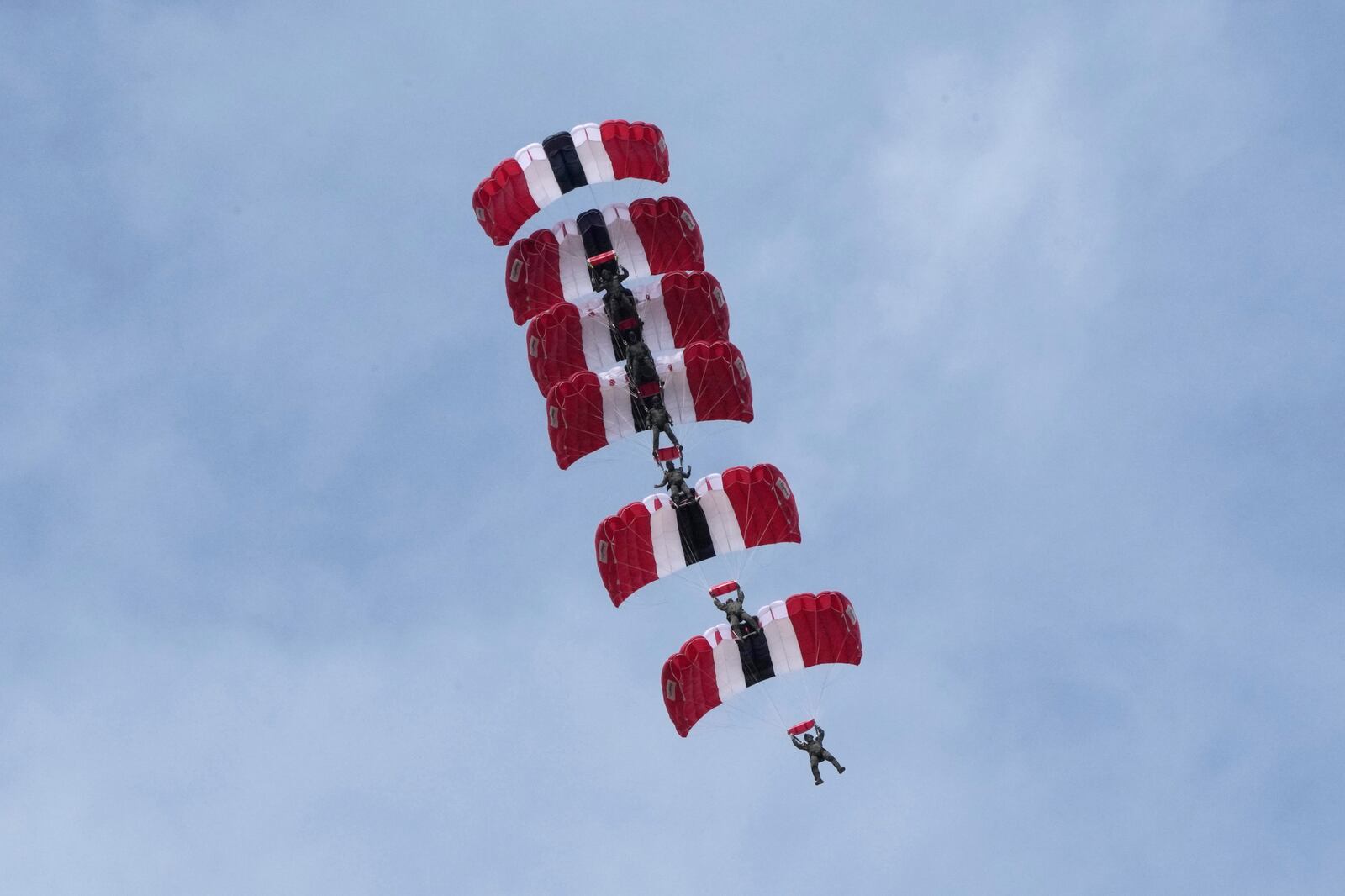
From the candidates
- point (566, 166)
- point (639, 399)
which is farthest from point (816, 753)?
point (566, 166)

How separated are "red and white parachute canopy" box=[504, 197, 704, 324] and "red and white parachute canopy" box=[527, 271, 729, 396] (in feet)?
1.81

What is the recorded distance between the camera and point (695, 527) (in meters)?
40.1

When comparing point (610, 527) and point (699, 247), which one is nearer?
Result: point (610, 527)

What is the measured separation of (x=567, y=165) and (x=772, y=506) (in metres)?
9.31

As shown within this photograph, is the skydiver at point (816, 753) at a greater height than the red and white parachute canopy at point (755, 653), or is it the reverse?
the red and white parachute canopy at point (755, 653)

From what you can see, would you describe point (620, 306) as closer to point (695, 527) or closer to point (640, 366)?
point (640, 366)

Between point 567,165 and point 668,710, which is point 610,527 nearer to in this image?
point 668,710

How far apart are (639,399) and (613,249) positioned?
12.4ft

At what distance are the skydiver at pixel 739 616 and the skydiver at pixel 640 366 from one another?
5.26 m

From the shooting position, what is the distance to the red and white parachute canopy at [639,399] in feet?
132

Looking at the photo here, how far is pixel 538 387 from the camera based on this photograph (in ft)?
139

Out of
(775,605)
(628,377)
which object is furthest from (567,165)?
(775,605)

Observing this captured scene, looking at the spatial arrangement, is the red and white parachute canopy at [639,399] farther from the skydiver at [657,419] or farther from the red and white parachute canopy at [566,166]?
the red and white parachute canopy at [566,166]

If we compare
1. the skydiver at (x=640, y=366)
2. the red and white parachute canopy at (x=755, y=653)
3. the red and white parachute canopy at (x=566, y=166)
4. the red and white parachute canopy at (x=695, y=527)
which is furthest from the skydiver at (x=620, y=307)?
the red and white parachute canopy at (x=755, y=653)
